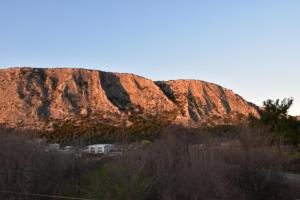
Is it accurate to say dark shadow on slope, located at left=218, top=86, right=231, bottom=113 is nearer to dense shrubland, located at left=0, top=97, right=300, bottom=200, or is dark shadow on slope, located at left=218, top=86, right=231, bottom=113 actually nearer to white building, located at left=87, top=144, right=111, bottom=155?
white building, located at left=87, top=144, right=111, bottom=155

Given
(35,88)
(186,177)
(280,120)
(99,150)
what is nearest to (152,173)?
(186,177)

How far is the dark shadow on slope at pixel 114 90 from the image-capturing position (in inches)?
3455

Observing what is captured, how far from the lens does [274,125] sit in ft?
154

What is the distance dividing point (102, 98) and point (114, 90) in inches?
278

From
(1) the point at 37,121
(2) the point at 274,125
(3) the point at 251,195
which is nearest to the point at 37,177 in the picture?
(3) the point at 251,195

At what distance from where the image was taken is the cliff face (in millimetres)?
76188

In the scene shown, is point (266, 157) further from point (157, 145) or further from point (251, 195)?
point (157, 145)

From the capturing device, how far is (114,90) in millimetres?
91438

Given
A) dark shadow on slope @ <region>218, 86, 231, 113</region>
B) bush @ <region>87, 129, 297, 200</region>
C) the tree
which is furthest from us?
dark shadow on slope @ <region>218, 86, 231, 113</region>

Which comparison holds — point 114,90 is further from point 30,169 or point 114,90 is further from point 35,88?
point 30,169

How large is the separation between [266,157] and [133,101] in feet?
228

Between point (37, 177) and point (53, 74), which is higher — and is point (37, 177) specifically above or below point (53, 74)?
below

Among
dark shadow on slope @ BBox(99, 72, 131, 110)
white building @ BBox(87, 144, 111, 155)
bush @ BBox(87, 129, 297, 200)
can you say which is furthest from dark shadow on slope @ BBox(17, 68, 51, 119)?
bush @ BBox(87, 129, 297, 200)

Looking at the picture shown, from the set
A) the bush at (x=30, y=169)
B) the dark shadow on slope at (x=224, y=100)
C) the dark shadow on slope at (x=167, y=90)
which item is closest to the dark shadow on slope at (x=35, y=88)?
the dark shadow on slope at (x=167, y=90)
